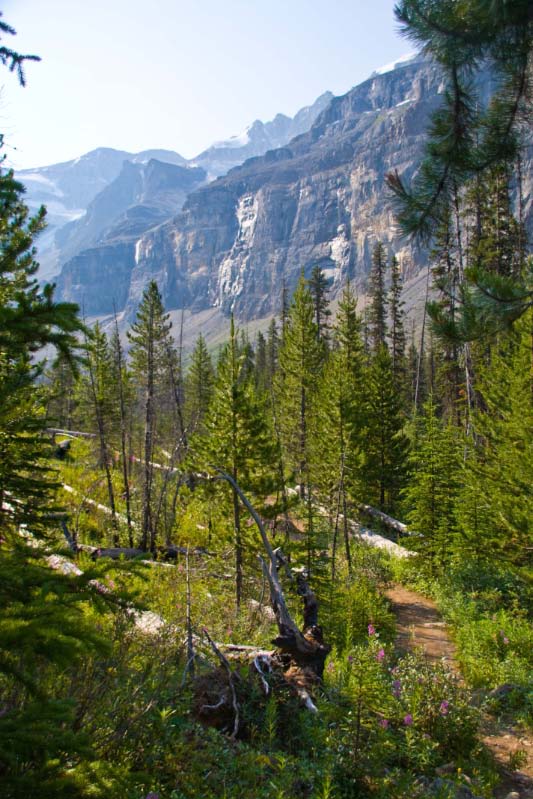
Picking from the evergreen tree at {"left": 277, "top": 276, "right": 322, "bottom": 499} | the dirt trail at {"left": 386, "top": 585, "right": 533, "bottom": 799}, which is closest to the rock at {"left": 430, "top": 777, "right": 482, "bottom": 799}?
the dirt trail at {"left": 386, "top": 585, "right": 533, "bottom": 799}

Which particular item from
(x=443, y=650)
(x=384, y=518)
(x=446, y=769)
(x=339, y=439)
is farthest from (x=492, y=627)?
(x=384, y=518)

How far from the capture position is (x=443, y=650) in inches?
458

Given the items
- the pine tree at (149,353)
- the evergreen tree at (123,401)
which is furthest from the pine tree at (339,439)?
the evergreen tree at (123,401)

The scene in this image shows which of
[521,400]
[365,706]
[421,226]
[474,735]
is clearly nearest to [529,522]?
[521,400]

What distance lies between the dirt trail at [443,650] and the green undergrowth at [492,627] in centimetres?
31

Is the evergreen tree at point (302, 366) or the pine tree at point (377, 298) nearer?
the evergreen tree at point (302, 366)

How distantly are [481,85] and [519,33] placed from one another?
61 cm

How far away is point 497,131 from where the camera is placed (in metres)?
4.52

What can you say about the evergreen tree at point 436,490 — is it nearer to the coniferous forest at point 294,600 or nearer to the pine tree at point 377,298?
the coniferous forest at point 294,600

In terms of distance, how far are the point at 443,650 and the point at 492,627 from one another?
134cm

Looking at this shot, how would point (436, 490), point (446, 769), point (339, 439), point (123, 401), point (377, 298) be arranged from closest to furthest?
1. point (446, 769)
2. point (436, 490)
3. point (339, 439)
4. point (123, 401)
5. point (377, 298)

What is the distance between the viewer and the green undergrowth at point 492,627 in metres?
8.38

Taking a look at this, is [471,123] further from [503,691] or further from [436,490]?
[436,490]

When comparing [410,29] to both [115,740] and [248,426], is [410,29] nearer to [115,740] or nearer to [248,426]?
[115,740]
